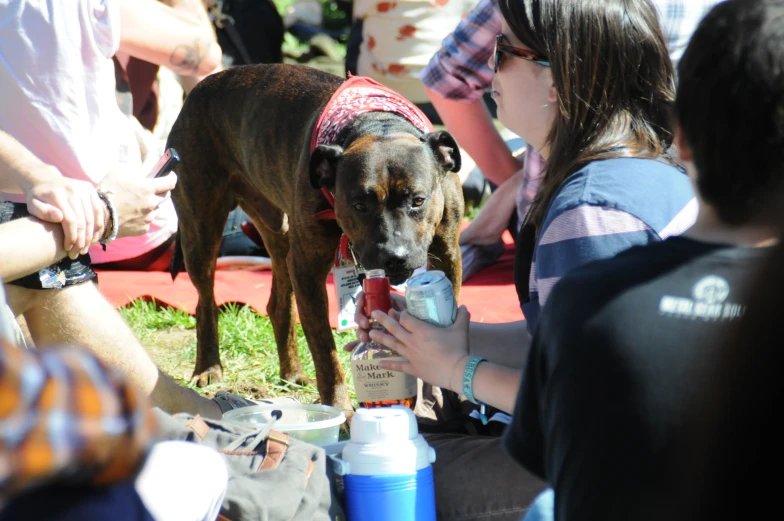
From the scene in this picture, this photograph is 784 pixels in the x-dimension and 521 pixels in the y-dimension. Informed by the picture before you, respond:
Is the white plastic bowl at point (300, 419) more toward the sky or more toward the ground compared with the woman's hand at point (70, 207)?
more toward the ground

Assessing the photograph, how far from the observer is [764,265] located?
2.85 ft

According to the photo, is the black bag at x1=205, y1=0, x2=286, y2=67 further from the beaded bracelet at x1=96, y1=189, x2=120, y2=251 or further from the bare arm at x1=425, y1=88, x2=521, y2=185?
the beaded bracelet at x1=96, y1=189, x2=120, y2=251

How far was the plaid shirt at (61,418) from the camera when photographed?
2.84 feet

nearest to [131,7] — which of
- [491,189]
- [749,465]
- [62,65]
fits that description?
[62,65]

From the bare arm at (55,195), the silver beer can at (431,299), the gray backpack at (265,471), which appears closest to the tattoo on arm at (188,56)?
the bare arm at (55,195)

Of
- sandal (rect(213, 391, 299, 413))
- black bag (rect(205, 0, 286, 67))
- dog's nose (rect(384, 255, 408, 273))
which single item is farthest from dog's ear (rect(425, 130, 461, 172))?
black bag (rect(205, 0, 286, 67))

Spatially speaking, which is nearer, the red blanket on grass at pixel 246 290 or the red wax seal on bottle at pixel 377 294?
the red wax seal on bottle at pixel 377 294

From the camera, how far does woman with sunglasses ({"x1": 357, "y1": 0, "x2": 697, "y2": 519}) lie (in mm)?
2121

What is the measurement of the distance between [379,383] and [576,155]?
0.90m

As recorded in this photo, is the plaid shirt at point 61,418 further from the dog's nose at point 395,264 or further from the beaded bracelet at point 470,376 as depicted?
the dog's nose at point 395,264

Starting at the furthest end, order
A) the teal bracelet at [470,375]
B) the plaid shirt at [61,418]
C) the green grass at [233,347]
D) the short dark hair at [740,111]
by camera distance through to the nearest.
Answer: the green grass at [233,347]
the teal bracelet at [470,375]
the short dark hair at [740,111]
the plaid shirt at [61,418]

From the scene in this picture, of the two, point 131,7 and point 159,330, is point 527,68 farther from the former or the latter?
point 159,330

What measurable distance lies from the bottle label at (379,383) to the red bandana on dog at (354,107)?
1420 millimetres

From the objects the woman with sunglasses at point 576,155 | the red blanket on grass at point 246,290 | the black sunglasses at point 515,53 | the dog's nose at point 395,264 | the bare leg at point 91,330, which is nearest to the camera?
the woman with sunglasses at point 576,155
